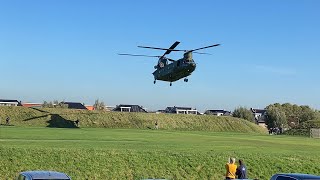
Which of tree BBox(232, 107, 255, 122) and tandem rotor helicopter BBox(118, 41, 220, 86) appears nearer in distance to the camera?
tandem rotor helicopter BBox(118, 41, 220, 86)

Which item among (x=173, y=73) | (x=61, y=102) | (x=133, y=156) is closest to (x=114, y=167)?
(x=133, y=156)

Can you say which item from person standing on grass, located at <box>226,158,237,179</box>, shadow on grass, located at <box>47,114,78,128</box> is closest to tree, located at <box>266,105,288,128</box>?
shadow on grass, located at <box>47,114,78,128</box>

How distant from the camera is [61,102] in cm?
18525

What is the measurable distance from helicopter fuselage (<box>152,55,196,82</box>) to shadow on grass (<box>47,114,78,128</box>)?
28802 mm

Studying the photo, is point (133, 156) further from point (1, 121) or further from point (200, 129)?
point (200, 129)

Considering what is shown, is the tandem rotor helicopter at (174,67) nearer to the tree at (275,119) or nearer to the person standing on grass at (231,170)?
the person standing on grass at (231,170)

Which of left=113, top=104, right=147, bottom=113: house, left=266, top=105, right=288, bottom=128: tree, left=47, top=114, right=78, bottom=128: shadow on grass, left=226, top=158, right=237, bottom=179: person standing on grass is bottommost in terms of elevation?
left=226, top=158, right=237, bottom=179: person standing on grass

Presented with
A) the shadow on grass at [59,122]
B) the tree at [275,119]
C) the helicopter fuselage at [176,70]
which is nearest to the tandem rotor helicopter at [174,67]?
the helicopter fuselage at [176,70]

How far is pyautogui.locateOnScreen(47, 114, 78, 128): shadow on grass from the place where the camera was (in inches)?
3361

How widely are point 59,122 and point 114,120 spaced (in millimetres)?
11955

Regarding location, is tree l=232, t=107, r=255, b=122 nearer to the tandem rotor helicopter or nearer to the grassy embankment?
the grassy embankment

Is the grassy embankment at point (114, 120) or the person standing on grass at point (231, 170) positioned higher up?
the grassy embankment at point (114, 120)

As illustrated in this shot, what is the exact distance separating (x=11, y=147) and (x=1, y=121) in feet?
184

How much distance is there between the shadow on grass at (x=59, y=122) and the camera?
8538cm
